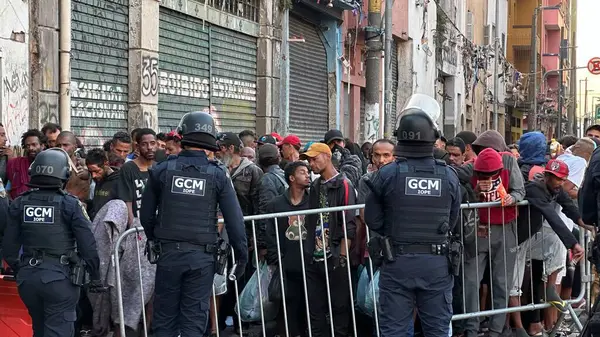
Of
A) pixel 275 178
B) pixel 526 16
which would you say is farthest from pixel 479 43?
pixel 275 178

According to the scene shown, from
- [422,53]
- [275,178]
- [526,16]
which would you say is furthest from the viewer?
[526,16]

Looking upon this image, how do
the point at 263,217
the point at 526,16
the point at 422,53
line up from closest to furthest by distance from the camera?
the point at 263,217 < the point at 422,53 < the point at 526,16

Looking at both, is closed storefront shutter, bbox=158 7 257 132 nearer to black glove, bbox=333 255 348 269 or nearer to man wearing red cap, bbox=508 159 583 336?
black glove, bbox=333 255 348 269

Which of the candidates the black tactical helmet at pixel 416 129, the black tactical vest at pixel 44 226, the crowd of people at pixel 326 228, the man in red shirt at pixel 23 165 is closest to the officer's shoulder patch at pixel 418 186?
the black tactical helmet at pixel 416 129

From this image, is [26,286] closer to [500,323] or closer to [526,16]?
[500,323]

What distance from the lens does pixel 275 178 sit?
918cm

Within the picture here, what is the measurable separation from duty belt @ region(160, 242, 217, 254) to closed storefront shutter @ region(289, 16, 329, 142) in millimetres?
12922

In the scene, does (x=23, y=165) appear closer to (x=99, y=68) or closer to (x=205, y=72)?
(x=99, y=68)

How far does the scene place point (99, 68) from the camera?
42.1 ft

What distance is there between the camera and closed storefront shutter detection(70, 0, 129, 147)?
12156 millimetres

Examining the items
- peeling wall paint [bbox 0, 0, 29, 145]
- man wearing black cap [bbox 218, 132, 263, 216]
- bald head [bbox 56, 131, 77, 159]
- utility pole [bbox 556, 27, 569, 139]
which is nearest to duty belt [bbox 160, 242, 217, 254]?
man wearing black cap [bbox 218, 132, 263, 216]

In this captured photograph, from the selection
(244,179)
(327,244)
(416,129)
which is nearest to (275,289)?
(327,244)

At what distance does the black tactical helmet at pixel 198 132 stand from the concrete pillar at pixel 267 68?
11.2 metres

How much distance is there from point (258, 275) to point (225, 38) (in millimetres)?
9593
